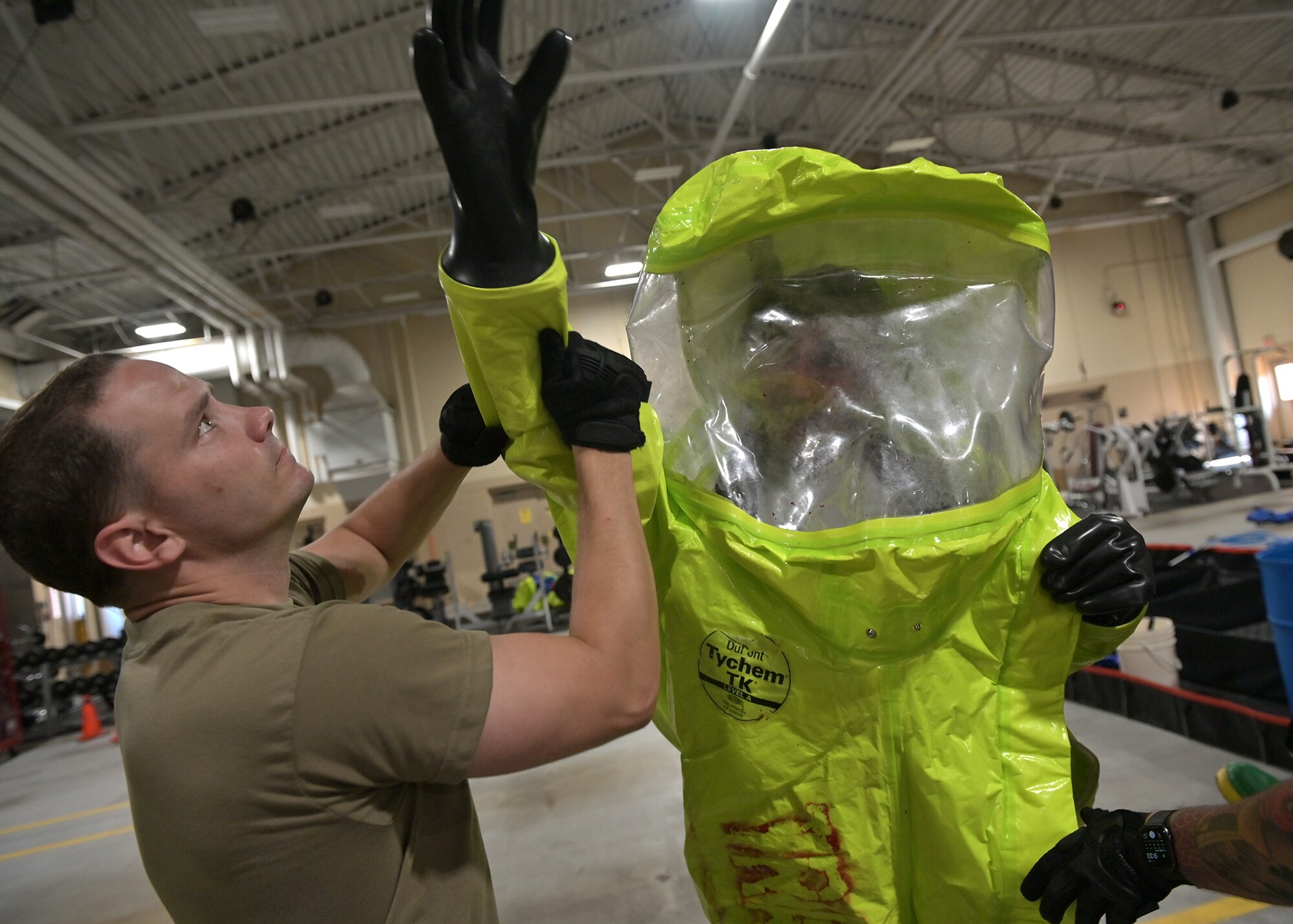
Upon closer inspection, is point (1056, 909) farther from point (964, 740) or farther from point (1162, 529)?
point (1162, 529)

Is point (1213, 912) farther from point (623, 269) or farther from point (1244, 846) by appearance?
point (623, 269)

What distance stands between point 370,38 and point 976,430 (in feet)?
25.4

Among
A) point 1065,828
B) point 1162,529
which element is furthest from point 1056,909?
point 1162,529

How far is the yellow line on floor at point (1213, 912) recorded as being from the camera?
7.04 ft

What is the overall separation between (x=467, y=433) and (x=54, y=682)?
954 centimetres

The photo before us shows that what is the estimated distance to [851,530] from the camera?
3.57 ft

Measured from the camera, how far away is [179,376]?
Result: 1087 millimetres

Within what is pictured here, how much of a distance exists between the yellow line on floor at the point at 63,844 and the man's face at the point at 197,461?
4.53m

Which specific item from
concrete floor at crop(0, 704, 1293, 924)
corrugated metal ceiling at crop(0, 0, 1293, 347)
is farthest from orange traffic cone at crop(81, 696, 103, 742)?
corrugated metal ceiling at crop(0, 0, 1293, 347)

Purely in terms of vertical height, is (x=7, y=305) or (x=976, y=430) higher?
(x=7, y=305)

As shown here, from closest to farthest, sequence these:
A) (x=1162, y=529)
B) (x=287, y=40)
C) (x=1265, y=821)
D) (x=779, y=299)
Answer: (x=1265, y=821), (x=779, y=299), (x=287, y=40), (x=1162, y=529)

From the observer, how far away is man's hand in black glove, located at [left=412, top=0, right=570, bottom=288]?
888 millimetres

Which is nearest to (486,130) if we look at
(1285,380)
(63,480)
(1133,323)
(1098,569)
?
(63,480)

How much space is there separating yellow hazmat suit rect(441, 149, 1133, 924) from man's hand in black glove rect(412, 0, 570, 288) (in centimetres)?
6
